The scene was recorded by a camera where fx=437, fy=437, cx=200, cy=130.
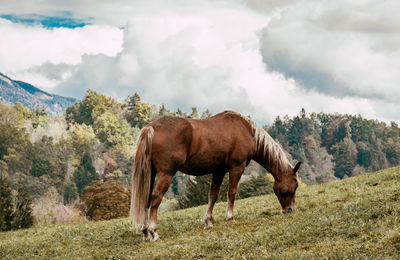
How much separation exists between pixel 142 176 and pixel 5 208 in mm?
13736

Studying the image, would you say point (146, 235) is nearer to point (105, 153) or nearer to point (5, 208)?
point (5, 208)

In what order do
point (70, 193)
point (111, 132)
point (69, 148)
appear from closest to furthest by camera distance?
point (70, 193) < point (69, 148) < point (111, 132)

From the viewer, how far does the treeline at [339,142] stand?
139m

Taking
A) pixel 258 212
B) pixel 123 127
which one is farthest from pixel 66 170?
pixel 258 212

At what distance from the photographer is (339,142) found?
15188 cm

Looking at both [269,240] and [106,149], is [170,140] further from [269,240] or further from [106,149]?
[106,149]

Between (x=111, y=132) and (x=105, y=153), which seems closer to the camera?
(x=105, y=153)

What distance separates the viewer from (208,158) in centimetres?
Answer: 1013

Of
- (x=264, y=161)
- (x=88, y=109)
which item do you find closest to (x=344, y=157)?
(x=88, y=109)

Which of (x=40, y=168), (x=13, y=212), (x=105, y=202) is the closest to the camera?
(x=13, y=212)

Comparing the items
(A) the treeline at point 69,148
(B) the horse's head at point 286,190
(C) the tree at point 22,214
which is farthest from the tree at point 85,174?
(B) the horse's head at point 286,190

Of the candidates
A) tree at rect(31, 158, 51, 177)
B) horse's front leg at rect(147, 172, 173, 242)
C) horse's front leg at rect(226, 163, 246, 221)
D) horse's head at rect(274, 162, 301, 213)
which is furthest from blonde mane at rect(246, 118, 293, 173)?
tree at rect(31, 158, 51, 177)

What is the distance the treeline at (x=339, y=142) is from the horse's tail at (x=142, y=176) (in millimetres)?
126603

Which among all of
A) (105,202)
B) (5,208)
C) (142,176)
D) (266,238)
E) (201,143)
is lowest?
(105,202)
